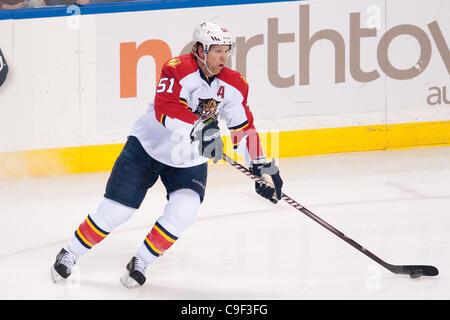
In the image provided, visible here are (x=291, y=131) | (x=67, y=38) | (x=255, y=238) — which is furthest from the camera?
(x=291, y=131)

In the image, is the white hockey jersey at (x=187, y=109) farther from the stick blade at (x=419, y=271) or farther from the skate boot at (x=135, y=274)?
the stick blade at (x=419, y=271)

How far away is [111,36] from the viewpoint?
686 centimetres

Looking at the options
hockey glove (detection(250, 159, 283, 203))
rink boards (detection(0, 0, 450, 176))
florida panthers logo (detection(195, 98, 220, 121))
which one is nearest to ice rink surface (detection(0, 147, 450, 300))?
rink boards (detection(0, 0, 450, 176))

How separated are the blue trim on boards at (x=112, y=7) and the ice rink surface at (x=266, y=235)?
105cm

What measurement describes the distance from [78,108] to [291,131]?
4.78 feet

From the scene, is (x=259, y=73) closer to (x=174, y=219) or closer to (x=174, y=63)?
(x=174, y=63)

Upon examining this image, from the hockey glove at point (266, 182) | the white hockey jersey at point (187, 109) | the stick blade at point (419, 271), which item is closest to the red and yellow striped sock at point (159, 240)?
the white hockey jersey at point (187, 109)

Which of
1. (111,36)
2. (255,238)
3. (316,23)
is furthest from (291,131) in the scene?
(255,238)

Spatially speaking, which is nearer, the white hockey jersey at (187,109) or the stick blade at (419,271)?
the white hockey jersey at (187,109)

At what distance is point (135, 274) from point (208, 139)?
0.68m

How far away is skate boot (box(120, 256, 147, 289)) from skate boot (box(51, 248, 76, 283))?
0.84 feet

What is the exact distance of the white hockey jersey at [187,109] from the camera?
4441 mm
